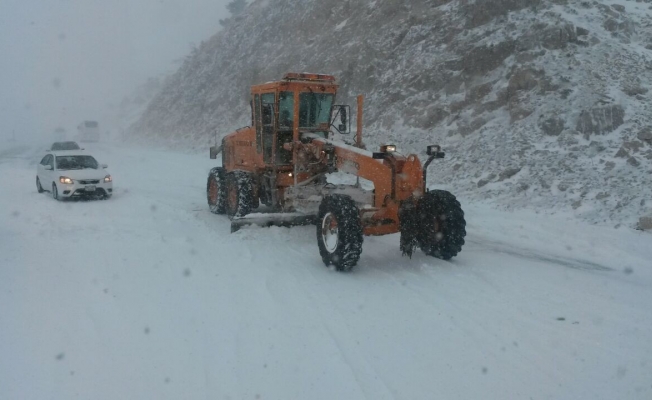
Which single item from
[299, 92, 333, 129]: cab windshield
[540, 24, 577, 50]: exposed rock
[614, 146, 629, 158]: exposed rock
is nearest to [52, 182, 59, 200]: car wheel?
[299, 92, 333, 129]: cab windshield

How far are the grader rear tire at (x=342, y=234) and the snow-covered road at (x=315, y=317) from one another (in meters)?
0.24

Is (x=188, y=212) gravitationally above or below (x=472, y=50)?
below

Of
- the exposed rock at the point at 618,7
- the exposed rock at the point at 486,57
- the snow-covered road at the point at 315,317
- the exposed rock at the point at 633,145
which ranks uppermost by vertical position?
the exposed rock at the point at 618,7

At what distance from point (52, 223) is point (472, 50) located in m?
16.6

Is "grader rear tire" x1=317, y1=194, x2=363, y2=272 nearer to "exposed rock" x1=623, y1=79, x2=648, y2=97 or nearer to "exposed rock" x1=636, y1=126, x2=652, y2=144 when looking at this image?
"exposed rock" x1=636, y1=126, x2=652, y2=144

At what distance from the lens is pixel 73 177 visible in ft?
49.8

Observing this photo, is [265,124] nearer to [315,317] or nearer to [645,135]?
[315,317]

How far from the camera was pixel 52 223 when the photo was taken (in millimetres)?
11844

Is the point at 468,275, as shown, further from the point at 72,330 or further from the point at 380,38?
the point at 380,38

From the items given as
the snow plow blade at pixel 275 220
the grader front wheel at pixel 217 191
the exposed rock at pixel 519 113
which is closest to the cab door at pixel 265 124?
the snow plow blade at pixel 275 220

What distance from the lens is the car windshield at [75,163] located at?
1596cm

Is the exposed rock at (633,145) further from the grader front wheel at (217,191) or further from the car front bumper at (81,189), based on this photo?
the car front bumper at (81,189)

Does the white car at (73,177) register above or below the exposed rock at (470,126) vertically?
below

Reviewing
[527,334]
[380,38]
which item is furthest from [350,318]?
[380,38]
